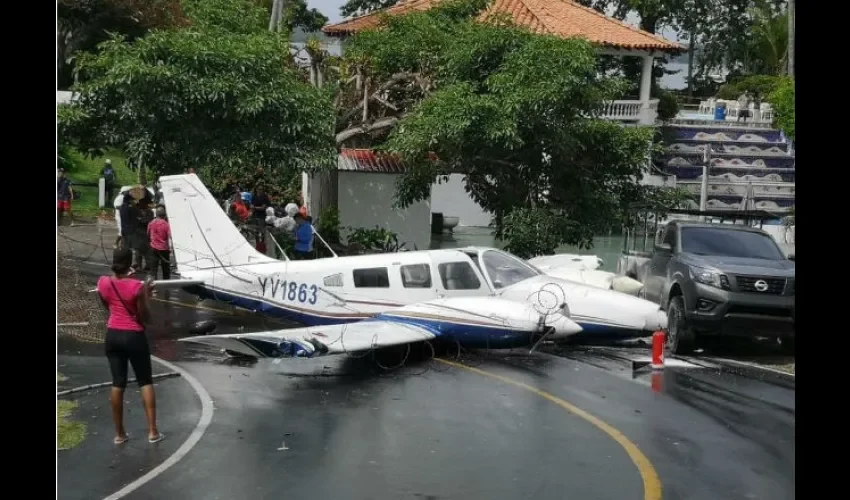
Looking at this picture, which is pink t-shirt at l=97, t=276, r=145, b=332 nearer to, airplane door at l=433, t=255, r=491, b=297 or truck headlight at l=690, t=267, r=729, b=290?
airplane door at l=433, t=255, r=491, b=297

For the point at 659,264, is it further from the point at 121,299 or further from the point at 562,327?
the point at 121,299

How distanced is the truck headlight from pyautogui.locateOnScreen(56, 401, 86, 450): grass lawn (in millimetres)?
9362

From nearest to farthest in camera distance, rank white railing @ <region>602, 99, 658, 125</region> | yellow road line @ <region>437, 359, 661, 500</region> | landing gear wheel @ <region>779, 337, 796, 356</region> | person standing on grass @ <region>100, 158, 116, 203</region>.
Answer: yellow road line @ <region>437, 359, 661, 500</region> < landing gear wheel @ <region>779, 337, 796, 356</region> < person standing on grass @ <region>100, 158, 116, 203</region> < white railing @ <region>602, 99, 658, 125</region>

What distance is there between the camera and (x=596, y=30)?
30.8m

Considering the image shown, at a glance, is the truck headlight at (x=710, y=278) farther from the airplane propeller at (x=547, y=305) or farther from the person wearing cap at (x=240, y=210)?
the person wearing cap at (x=240, y=210)

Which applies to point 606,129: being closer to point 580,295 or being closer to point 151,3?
point 580,295

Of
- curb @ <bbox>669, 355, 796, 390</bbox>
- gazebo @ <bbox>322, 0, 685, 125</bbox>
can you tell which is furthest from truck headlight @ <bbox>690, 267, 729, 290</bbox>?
gazebo @ <bbox>322, 0, 685, 125</bbox>

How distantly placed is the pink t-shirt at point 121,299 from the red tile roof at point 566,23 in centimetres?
2002

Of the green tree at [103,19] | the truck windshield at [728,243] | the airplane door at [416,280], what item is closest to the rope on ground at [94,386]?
the airplane door at [416,280]

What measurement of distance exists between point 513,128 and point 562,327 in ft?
22.0

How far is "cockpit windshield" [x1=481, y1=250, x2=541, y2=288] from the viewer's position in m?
15.8

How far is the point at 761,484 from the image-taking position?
908cm
